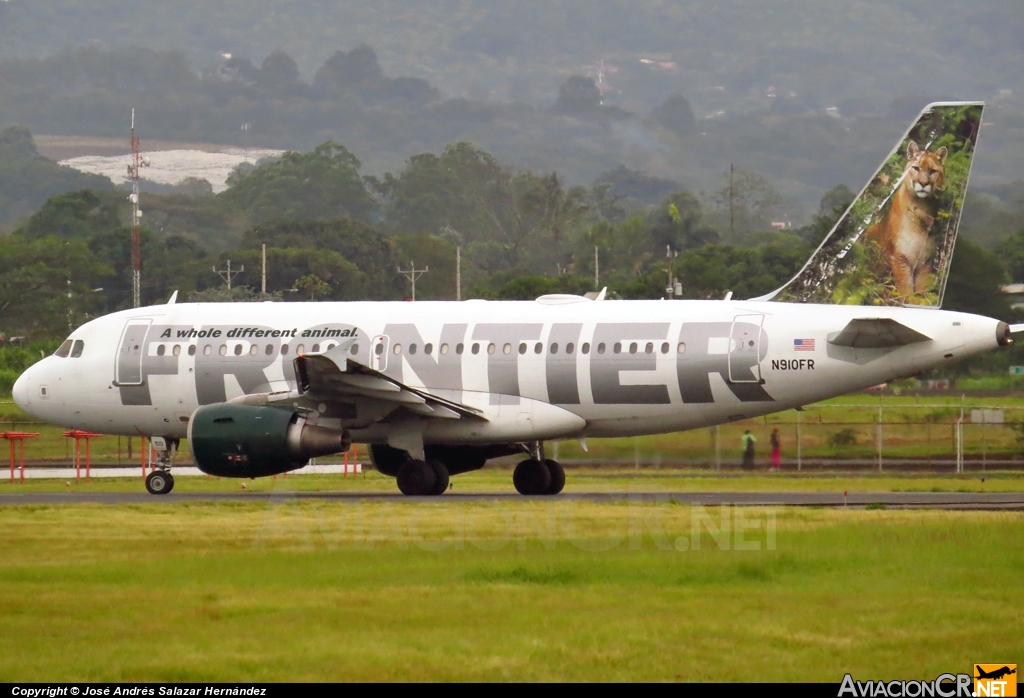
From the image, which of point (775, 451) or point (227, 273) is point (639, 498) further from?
point (227, 273)

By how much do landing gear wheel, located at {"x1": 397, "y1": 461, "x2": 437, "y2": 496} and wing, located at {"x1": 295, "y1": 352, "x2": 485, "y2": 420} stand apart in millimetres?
921

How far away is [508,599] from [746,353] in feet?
46.0

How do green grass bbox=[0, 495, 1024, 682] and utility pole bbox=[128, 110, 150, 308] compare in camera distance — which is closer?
green grass bbox=[0, 495, 1024, 682]

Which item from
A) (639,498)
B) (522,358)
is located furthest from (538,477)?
(639,498)

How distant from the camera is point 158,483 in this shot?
3048 centimetres

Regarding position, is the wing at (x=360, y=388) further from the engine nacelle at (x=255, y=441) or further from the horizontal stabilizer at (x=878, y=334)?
the horizontal stabilizer at (x=878, y=334)

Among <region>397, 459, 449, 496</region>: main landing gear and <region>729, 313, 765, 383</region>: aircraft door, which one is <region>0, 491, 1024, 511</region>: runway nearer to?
<region>397, 459, 449, 496</region>: main landing gear

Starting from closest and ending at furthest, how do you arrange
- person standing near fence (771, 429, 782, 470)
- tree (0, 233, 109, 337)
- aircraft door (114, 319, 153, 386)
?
1. aircraft door (114, 319, 153, 386)
2. person standing near fence (771, 429, 782, 470)
3. tree (0, 233, 109, 337)

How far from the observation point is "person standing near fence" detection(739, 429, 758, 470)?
34.5 metres

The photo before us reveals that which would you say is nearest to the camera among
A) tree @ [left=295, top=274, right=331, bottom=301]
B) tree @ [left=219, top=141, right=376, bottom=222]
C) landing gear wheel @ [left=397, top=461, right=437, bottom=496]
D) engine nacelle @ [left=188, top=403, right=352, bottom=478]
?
engine nacelle @ [left=188, top=403, right=352, bottom=478]

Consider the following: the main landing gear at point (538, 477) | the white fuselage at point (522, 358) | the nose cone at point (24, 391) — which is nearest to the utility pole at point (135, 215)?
the nose cone at point (24, 391)

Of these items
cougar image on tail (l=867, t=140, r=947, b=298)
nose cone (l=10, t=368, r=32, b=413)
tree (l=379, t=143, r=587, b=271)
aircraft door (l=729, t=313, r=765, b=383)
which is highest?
tree (l=379, t=143, r=587, b=271)

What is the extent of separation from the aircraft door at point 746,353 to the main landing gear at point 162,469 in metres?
10.8

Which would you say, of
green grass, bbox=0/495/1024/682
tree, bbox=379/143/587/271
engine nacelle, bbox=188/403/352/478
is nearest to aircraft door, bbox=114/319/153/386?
engine nacelle, bbox=188/403/352/478
